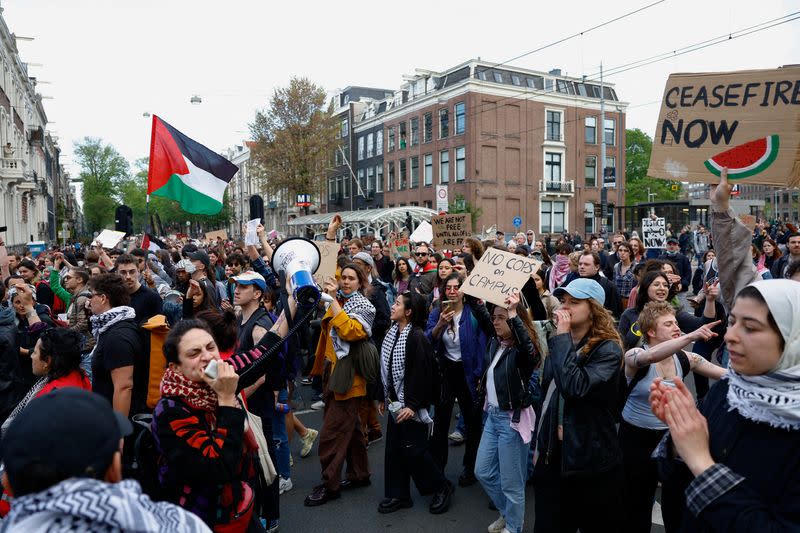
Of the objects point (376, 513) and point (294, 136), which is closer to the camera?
point (376, 513)

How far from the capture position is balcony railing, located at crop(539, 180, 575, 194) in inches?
1597

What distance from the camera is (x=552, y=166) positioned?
41.6 metres

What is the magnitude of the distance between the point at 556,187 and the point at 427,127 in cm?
997

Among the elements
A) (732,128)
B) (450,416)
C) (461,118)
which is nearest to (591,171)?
(461,118)

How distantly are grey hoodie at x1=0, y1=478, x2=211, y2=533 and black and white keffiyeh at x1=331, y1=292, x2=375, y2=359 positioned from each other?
333cm

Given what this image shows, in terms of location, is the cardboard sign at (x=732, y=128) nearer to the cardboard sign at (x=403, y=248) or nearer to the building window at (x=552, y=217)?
the cardboard sign at (x=403, y=248)

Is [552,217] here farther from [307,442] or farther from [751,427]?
[751,427]

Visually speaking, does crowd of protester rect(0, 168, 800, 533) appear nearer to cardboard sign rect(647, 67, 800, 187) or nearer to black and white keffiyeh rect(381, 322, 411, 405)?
black and white keffiyeh rect(381, 322, 411, 405)

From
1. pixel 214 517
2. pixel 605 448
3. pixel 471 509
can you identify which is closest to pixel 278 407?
pixel 471 509

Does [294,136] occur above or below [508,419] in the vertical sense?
above

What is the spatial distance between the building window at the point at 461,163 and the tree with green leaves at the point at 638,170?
99.3ft

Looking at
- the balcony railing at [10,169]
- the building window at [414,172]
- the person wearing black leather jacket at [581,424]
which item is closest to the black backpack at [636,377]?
the person wearing black leather jacket at [581,424]

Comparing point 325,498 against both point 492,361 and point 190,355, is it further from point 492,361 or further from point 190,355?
point 190,355

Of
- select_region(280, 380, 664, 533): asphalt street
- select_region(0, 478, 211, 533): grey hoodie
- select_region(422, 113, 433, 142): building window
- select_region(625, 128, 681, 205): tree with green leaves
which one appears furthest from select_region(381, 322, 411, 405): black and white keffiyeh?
select_region(625, 128, 681, 205): tree with green leaves
